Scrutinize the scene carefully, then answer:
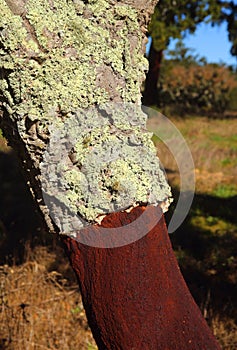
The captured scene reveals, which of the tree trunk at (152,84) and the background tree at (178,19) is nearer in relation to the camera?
the background tree at (178,19)

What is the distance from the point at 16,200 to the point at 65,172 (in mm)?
3867

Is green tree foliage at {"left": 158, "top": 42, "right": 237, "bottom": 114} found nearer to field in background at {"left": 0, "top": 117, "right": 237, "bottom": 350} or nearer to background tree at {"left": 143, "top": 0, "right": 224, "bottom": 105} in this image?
background tree at {"left": 143, "top": 0, "right": 224, "bottom": 105}

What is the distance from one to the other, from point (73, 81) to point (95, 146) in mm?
182

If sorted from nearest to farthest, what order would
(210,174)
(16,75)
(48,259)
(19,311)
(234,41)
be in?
1. (16,75)
2. (19,311)
3. (48,259)
4. (210,174)
5. (234,41)

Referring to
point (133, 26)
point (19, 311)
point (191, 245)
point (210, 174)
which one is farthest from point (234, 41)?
point (133, 26)

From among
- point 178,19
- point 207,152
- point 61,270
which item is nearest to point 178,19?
point 178,19

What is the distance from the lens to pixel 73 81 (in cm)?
131

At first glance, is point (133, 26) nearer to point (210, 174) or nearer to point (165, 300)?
point (165, 300)

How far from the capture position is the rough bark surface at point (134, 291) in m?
1.34

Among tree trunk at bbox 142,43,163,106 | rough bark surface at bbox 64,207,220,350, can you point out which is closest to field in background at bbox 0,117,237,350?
rough bark surface at bbox 64,207,220,350

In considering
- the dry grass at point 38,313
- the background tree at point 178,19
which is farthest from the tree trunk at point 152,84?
the dry grass at point 38,313

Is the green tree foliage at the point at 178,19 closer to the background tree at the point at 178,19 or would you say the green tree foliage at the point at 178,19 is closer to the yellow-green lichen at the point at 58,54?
the background tree at the point at 178,19

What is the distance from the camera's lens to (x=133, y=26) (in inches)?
54.5

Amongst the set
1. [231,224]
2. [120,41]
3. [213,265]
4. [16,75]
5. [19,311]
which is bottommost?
[19,311]
